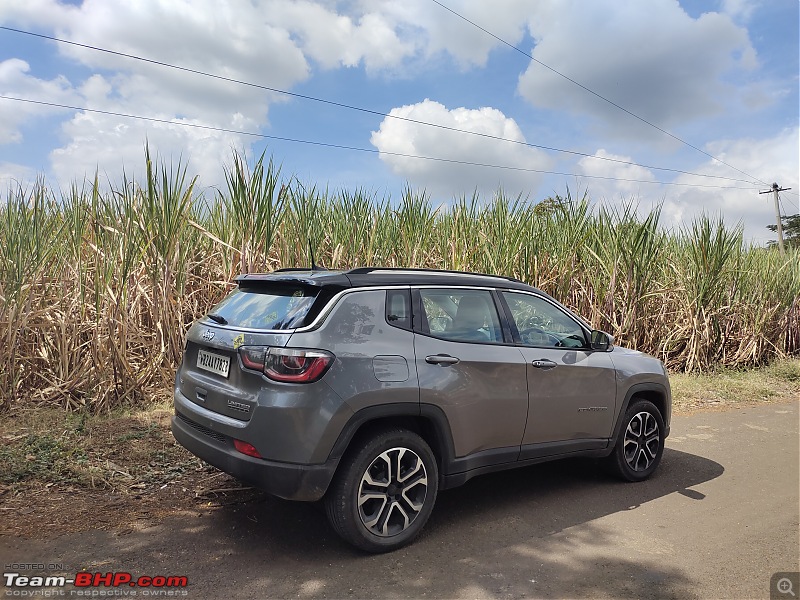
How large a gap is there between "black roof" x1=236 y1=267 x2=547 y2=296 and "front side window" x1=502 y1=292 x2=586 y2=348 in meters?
0.15

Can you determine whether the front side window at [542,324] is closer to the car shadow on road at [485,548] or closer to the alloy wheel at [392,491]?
the car shadow on road at [485,548]

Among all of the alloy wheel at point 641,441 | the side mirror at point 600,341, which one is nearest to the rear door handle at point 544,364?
the side mirror at point 600,341

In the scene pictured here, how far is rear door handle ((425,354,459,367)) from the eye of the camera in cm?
378

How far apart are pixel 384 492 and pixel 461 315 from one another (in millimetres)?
1316

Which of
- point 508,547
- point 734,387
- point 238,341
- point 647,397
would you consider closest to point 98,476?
point 238,341

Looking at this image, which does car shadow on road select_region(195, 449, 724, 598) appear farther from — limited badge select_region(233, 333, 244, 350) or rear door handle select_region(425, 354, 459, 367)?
limited badge select_region(233, 333, 244, 350)

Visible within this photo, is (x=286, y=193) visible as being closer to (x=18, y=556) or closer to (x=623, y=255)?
(x=18, y=556)

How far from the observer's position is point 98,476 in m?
4.55

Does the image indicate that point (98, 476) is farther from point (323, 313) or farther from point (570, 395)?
point (570, 395)

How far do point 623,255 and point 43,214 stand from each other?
845cm

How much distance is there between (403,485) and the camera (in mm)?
3641

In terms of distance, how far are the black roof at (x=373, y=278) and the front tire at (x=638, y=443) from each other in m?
Answer: 1.60

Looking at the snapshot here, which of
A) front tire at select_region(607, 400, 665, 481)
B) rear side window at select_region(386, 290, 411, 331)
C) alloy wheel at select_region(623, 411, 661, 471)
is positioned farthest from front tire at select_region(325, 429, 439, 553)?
alloy wheel at select_region(623, 411, 661, 471)

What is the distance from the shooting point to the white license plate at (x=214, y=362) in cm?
360
